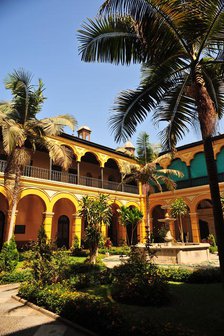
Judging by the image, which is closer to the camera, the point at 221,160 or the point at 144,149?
the point at 144,149

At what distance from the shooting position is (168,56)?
17.4ft

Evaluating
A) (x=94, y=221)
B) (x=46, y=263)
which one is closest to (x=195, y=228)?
(x=94, y=221)

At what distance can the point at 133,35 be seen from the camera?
5.17 meters

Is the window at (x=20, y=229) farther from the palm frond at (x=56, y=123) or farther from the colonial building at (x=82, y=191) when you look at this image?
the palm frond at (x=56, y=123)

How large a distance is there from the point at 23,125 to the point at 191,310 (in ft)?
37.3

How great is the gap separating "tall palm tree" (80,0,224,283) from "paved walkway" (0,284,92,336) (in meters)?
3.17

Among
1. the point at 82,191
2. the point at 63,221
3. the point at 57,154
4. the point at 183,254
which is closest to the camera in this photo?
the point at 183,254

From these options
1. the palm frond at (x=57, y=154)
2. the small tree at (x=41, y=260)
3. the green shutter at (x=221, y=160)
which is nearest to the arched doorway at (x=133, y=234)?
the green shutter at (x=221, y=160)

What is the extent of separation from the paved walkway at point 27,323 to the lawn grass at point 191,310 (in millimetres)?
1233

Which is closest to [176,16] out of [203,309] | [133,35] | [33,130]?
[133,35]

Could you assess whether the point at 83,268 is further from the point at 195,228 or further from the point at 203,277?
the point at 195,228

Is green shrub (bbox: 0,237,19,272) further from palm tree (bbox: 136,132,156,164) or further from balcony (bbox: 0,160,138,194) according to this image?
palm tree (bbox: 136,132,156,164)

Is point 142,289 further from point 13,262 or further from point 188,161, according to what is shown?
point 188,161

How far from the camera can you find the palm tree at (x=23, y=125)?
12117 mm
